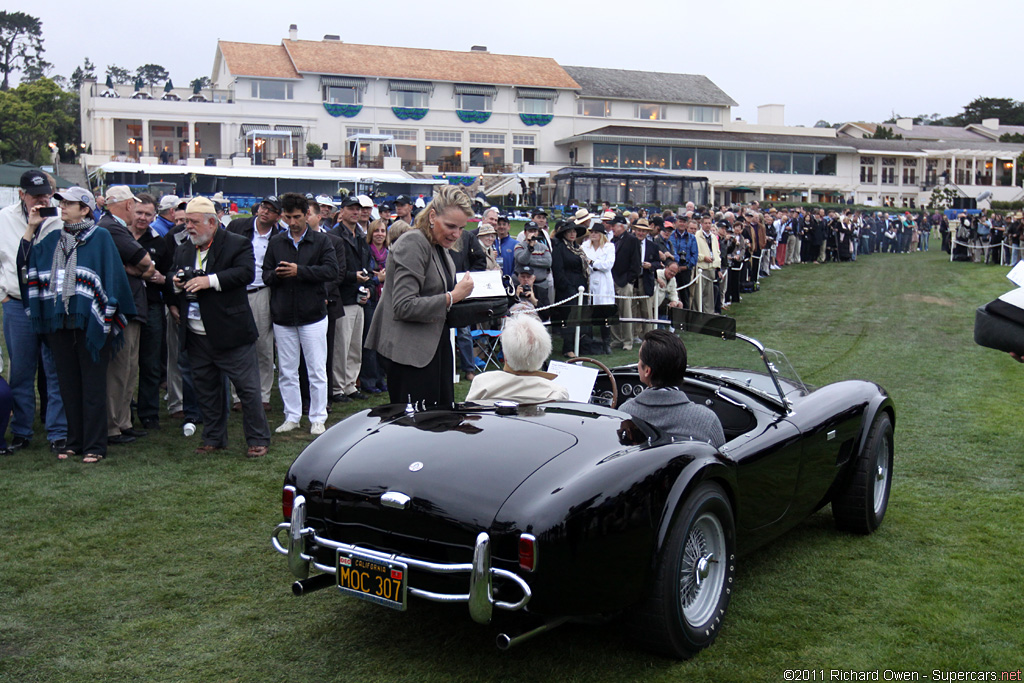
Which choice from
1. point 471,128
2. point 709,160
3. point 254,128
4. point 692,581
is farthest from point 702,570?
point 709,160

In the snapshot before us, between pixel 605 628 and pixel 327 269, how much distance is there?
470 centimetres

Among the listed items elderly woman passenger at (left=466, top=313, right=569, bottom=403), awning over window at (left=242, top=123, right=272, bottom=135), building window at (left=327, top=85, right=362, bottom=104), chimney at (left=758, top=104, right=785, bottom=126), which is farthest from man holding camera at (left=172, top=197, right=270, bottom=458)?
chimney at (left=758, top=104, right=785, bottom=126)

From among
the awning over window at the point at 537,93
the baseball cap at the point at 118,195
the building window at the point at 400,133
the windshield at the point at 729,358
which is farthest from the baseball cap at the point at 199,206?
the awning over window at the point at 537,93

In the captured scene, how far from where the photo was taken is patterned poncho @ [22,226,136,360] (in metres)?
6.75

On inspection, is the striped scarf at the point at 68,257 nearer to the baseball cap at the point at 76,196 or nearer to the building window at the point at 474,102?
the baseball cap at the point at 76,196

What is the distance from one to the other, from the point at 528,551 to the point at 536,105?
248 ft

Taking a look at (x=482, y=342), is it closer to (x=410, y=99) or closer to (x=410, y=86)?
(x=410, y=86)

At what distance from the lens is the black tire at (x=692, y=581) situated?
3654 millimetres

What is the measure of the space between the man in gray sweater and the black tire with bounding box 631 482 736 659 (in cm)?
38

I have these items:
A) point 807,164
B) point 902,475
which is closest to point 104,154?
point 807,164

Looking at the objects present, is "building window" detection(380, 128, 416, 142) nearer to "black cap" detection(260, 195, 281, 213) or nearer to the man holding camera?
"black cap" detection(260, 195, 281, 213)

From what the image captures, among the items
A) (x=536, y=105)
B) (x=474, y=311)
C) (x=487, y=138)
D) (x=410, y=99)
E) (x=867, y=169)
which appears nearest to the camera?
(x=474, y=311)

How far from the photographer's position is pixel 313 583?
3895 millimetres

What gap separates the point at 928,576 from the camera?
191 inches
